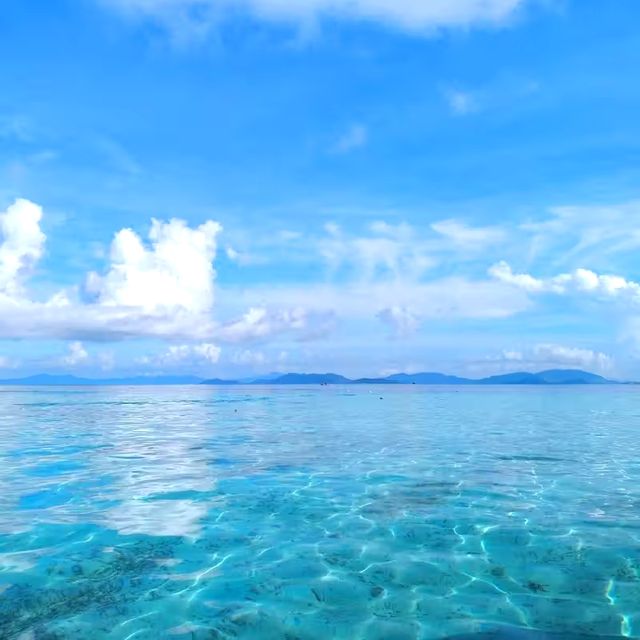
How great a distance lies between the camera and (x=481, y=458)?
24.9 m

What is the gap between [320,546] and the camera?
12617mm

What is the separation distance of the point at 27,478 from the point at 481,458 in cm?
1790

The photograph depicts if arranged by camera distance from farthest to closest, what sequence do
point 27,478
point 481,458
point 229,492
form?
1. point 481,458
2. point 27,478
3. point 229,492

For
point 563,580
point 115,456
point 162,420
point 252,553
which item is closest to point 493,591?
point 563,580

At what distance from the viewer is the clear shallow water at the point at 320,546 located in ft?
29.9

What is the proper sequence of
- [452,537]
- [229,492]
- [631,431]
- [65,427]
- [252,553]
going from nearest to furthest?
[252,553]
[452,537]
[229,492]
[631,431]
[65,427]

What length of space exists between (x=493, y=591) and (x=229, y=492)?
390 inches

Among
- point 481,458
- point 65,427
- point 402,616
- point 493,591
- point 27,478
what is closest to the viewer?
point 402,616

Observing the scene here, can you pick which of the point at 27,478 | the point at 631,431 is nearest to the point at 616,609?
the point at 27,478

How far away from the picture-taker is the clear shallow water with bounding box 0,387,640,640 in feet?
29.9

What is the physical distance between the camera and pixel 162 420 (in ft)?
157

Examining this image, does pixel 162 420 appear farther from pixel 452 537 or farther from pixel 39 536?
pixel 452 537

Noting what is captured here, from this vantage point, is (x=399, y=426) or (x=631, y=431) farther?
(x=399, y=426)

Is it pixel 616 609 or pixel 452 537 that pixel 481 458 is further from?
pixel 616 609
